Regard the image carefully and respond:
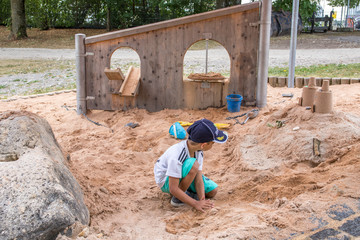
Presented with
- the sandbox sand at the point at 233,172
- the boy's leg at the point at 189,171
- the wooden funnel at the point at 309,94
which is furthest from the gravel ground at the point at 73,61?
the boy's leg at the point at 189,171

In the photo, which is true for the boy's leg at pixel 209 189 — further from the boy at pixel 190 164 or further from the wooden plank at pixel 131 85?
the wooden plank at pixel 131 85

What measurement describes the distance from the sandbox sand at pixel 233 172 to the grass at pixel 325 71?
3.05 metres

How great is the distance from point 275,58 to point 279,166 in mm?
11099

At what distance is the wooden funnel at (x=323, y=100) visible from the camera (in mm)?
4983

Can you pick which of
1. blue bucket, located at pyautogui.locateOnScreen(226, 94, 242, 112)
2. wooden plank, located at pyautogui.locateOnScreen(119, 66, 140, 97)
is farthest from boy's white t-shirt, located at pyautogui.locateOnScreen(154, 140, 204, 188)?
wooden plank, located at pyautogui.locateOnScreen(119, 66, 140, 97)

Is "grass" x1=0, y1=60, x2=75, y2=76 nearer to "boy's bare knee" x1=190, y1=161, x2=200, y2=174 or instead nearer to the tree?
"boy's bare knee" x1=190, y1=161, x2=200, y2=174

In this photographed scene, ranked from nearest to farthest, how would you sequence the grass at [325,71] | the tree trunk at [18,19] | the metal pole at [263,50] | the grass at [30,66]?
1. the metal pole at [263,50]
2. the grass at [325,71]
3. the grass at [30,66]
4. the tree trunk at [18,19]

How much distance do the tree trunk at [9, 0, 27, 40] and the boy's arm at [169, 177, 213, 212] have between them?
21.2m

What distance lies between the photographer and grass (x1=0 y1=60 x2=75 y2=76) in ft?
43.6

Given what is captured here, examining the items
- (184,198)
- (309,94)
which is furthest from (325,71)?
(184,198)

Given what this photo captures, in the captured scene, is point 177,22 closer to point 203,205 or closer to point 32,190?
point 203,205

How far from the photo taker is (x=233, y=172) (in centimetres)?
485

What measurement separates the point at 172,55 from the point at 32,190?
526cm

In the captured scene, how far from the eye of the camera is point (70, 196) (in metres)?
2.90
